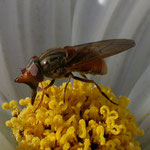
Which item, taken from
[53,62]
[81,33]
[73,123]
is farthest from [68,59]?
[81,33]

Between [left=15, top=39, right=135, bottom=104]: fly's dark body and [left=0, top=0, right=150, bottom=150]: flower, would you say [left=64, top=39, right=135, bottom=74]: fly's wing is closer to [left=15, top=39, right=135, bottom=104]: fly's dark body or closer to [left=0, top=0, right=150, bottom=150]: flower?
[left=15, top=39, right=135, bottom=104]: fly's dark body

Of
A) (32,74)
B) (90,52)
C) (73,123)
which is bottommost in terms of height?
(73,123)

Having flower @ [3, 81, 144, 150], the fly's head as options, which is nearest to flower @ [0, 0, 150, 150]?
flower @ [3, 81, 144, 150]

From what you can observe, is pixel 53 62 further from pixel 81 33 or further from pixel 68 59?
pixel 81 33

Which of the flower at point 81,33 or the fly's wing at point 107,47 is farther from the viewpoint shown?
the flower at point 81,33

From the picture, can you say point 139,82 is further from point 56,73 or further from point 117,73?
point 56,73

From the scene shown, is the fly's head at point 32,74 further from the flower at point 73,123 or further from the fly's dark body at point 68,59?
the flower at point 73,123

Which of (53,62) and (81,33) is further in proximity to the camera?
(81,33)

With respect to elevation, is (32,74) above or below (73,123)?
above

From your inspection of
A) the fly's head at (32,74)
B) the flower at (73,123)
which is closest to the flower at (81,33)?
the flower at (73,123)

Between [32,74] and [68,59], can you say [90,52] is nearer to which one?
[68,59]
